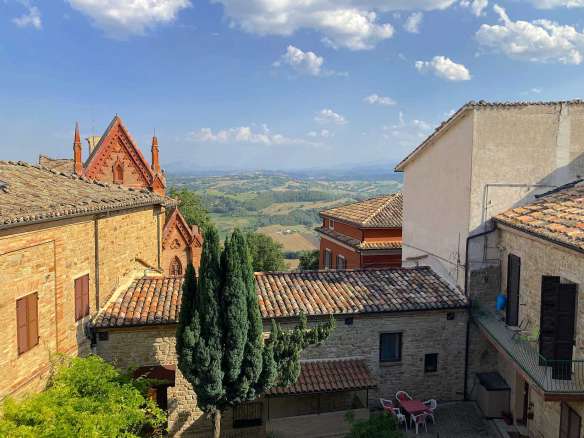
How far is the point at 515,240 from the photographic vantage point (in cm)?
1341

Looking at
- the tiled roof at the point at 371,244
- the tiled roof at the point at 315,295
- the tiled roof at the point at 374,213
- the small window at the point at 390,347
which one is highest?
the tiled roof at the point at 374,213

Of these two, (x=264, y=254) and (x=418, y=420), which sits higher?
(x=418, y=420)

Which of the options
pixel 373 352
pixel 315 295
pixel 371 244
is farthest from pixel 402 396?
pixel 371 244

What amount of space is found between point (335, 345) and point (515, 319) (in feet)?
17.7

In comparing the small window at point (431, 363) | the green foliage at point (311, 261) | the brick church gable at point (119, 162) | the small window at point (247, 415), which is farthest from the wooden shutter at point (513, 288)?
the green foliage at point (311, 261)

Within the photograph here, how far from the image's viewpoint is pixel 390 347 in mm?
14289

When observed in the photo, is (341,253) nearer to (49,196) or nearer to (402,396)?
(402,396)

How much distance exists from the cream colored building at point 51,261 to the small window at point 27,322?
2 cm

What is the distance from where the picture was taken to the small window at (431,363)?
14531 millimetres

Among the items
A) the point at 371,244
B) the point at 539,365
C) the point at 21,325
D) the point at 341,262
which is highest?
the point at 21,325

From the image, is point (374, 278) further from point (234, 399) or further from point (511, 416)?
point (234, 399)

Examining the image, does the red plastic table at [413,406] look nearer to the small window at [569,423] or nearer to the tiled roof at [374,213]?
the small window at [569,423]

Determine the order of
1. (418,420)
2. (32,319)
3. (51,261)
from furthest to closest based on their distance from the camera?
(418,420)
(51,261)
(32,319)

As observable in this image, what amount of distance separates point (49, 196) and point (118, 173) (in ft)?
63.2
